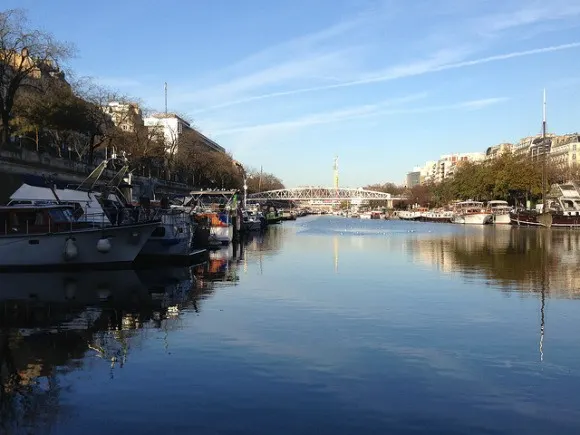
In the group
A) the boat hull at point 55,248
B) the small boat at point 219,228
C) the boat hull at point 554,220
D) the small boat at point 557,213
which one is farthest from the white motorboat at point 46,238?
the small boat at point 557,213

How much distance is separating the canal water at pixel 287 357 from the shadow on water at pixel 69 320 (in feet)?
0.18

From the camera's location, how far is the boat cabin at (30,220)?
26.0 metres

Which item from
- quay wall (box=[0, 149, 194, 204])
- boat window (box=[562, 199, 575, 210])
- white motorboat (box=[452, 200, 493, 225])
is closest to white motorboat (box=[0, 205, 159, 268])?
quay wall (box=[0, 149, 194, 204])

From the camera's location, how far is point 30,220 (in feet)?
86.0

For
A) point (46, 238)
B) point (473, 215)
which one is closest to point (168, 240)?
point (46, 238)

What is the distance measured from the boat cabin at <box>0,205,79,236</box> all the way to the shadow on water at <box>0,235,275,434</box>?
187cm

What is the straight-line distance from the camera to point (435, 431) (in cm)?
858

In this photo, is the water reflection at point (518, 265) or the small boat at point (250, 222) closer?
the water reflection at point (518, 265)

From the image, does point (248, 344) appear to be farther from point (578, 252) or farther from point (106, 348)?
point (578, 252)

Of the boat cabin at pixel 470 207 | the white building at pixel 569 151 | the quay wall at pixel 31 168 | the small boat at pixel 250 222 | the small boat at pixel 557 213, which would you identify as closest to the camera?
the quay wall at pixel 31 168

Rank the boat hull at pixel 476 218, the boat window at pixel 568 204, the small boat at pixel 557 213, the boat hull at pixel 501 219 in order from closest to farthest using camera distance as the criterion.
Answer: the small boat at pixel 557 213 → the boat window at pixel 568 204 → the boat hull at pixel 501 219 → the boat hull at pixel 476 218

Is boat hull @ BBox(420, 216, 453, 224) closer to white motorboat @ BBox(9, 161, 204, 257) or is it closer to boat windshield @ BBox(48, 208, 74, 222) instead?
white motorboat @ BBox(9, 161, 204, 257)

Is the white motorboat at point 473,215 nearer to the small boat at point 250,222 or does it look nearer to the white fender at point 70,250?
the small boat at point 250,222

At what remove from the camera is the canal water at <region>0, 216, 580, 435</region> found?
907cm
